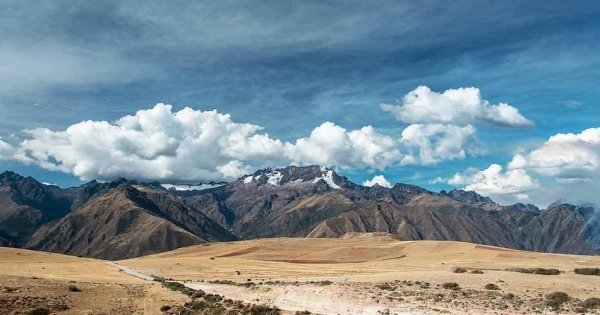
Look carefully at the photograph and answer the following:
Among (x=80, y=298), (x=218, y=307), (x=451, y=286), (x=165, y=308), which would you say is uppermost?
(x=451, y=286)

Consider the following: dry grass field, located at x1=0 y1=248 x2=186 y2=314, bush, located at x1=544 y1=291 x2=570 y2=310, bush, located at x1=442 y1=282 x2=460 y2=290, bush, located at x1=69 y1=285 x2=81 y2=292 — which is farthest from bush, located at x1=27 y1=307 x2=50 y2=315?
bush, located at x1=544 y1=291 x2=570 y2=310

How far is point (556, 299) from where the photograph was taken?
2272 inches

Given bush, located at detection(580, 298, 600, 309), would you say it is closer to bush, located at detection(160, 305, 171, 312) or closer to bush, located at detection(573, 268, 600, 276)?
bush, located at detection(573, 268, 600, 276)

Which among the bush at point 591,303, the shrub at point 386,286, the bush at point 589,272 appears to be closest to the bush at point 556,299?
the bush at point 591,303

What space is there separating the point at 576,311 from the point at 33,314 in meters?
55.9

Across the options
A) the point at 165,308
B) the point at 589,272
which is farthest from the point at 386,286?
the point at 589,272

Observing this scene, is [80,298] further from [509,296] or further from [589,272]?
[589,272]

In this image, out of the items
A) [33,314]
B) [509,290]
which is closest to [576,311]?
[509,290]

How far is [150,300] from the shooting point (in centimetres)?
6875

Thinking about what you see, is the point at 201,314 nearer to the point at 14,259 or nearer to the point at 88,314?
the point at 88,314

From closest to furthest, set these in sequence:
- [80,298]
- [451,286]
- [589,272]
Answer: [80,298], [451,286], [589,272]

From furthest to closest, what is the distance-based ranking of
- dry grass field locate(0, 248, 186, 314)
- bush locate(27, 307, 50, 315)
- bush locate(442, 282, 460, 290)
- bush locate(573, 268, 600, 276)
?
bush locate(573, 268, 600, 276)
bush locate(442, 282, 460, 290)
dry grass field locate(0, 248, 186, 314)
bush locate(27, 307, 50, 315)

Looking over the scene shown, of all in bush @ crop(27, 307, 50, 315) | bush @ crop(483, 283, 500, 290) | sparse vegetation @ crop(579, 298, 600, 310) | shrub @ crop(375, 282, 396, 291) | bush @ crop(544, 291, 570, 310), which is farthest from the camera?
shrub @ crop(375, 282, 396, 291)

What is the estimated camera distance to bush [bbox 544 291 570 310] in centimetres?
5476
